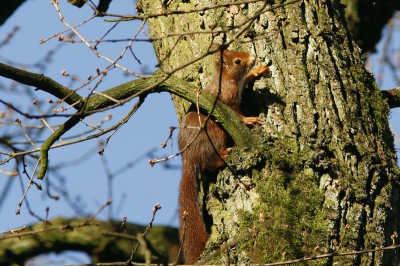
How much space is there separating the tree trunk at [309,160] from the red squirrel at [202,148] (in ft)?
0.30

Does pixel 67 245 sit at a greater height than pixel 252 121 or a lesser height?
lesser

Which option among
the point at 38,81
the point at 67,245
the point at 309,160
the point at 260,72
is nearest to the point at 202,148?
the point at 260,72

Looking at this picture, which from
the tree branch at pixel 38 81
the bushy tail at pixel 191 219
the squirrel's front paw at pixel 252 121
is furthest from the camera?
the bushy tail at pixel 191 219

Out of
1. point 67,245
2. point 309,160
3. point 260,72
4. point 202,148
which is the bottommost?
point 67,245

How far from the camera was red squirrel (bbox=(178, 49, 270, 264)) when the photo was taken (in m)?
3.61

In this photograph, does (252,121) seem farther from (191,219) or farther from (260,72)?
(191,219)

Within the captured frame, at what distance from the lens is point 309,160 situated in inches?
126

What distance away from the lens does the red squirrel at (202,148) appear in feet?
11.8

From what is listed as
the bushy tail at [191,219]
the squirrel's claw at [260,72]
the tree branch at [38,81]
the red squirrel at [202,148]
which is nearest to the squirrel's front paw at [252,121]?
the red squirrel at [202,148]

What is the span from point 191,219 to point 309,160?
0.86 m

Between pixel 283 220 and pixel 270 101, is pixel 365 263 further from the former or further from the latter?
pixel 270 101

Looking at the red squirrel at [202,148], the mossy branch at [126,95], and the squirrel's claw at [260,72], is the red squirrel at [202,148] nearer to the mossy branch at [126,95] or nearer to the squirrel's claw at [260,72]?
the squirrel's claw at [260,72]

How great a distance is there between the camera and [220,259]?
309 cm

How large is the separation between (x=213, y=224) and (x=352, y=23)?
274cm
